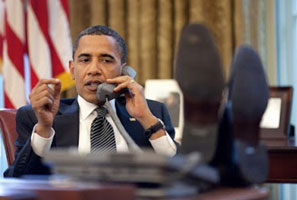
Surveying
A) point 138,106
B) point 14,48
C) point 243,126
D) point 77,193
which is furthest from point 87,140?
point 14,48

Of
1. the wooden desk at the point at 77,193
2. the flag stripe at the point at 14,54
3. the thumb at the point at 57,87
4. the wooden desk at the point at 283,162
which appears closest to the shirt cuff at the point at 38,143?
the thumb at the point at 57,87

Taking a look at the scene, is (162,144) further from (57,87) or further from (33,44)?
(33,44)

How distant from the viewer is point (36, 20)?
401 centimetres

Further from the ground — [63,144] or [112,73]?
[112,73]

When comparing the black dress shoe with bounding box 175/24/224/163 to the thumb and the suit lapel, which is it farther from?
the suit lapel

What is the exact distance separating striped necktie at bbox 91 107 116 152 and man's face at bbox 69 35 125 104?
9 centimetres

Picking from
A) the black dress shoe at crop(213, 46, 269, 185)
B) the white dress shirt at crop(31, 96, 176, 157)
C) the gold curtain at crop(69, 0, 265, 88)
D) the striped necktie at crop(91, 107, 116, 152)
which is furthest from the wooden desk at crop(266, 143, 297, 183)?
the black dress shoe at crop(213, 46, 269, 185)

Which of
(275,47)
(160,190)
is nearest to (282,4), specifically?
(275,47)

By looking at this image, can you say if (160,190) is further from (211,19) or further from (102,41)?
(211,19)

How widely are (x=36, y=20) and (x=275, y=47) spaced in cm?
162

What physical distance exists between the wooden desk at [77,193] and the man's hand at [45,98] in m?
0.79

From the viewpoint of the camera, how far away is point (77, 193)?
3.67 feet

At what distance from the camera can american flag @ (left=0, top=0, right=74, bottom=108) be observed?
3.92 m

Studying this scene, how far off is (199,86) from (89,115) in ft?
4.61
